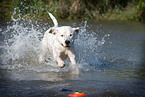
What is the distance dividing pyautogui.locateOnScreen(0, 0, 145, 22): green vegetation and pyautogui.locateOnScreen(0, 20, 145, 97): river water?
9.16m

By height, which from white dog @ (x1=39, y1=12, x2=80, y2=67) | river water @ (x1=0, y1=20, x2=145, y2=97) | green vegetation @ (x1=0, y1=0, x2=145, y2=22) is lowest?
river water @ (x1=0, y1=20, x2=145, y2=97)

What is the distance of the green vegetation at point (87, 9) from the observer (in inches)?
840

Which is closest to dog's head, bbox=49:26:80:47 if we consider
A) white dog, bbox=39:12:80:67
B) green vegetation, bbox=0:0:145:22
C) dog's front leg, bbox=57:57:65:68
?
white dog, bbox=39:12:80:67

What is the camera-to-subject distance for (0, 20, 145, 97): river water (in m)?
5.82

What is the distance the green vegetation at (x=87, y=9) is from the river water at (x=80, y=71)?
9.16 m

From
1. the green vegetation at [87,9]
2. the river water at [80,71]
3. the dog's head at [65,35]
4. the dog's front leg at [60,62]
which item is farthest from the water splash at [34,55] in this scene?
the green vegetation at [87,9]

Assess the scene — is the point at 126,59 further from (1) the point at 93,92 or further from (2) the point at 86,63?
(1) the point at 93,92

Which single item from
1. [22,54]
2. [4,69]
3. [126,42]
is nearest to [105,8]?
[126,42]

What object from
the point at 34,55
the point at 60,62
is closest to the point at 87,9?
the point at 34,55

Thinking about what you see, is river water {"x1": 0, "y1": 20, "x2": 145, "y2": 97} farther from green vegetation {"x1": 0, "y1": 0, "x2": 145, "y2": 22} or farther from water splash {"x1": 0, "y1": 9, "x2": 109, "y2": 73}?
green vegetation {"x1": 0, "y1": 0, "x2": 145, "y2": 22}

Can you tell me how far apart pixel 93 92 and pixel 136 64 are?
326 centimetres

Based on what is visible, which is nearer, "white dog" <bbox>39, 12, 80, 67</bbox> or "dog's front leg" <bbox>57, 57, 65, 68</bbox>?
"white dog" <bbox>39, 12, 80, 67</bbox>

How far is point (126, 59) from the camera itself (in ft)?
30.6

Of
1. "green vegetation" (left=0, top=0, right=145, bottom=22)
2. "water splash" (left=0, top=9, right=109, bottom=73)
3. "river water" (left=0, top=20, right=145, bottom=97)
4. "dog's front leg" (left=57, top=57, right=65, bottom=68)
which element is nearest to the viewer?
"river water" (left=0, top=20, right=145, bottom=97)
